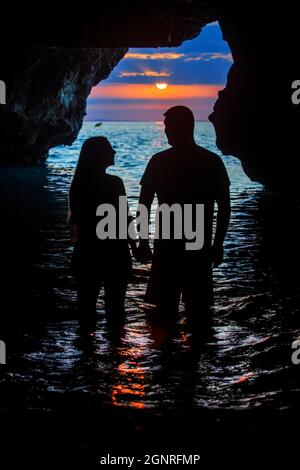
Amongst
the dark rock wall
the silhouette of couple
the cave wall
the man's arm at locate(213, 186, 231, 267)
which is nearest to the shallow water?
the silhouette of couple

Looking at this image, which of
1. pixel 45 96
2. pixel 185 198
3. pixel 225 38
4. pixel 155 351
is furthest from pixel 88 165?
pixel 45 96

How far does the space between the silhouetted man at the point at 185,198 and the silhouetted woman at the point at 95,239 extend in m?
0.38

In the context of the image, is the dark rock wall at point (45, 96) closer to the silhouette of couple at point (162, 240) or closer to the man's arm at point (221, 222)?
the silhouette of couple at point (162, 240)

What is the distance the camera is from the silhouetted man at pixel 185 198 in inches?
173

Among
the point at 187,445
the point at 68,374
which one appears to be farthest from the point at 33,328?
the point at 187,445

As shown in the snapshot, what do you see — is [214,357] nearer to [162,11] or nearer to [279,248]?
[279,248]

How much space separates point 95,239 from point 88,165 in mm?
725

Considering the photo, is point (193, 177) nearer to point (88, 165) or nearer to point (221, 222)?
point (221, 222)

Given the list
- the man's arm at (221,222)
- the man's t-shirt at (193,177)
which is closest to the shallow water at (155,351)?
the man's arm at (221,222)

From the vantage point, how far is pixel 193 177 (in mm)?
4414

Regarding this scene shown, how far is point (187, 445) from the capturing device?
3.30 m

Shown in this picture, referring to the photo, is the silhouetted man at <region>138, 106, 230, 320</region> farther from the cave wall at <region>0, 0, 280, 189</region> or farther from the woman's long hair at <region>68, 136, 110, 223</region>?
the cave wall at <region>0, 0, 280, 189</region>

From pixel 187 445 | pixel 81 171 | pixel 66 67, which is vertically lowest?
pixel 187 445

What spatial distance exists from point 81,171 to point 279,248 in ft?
21.2
